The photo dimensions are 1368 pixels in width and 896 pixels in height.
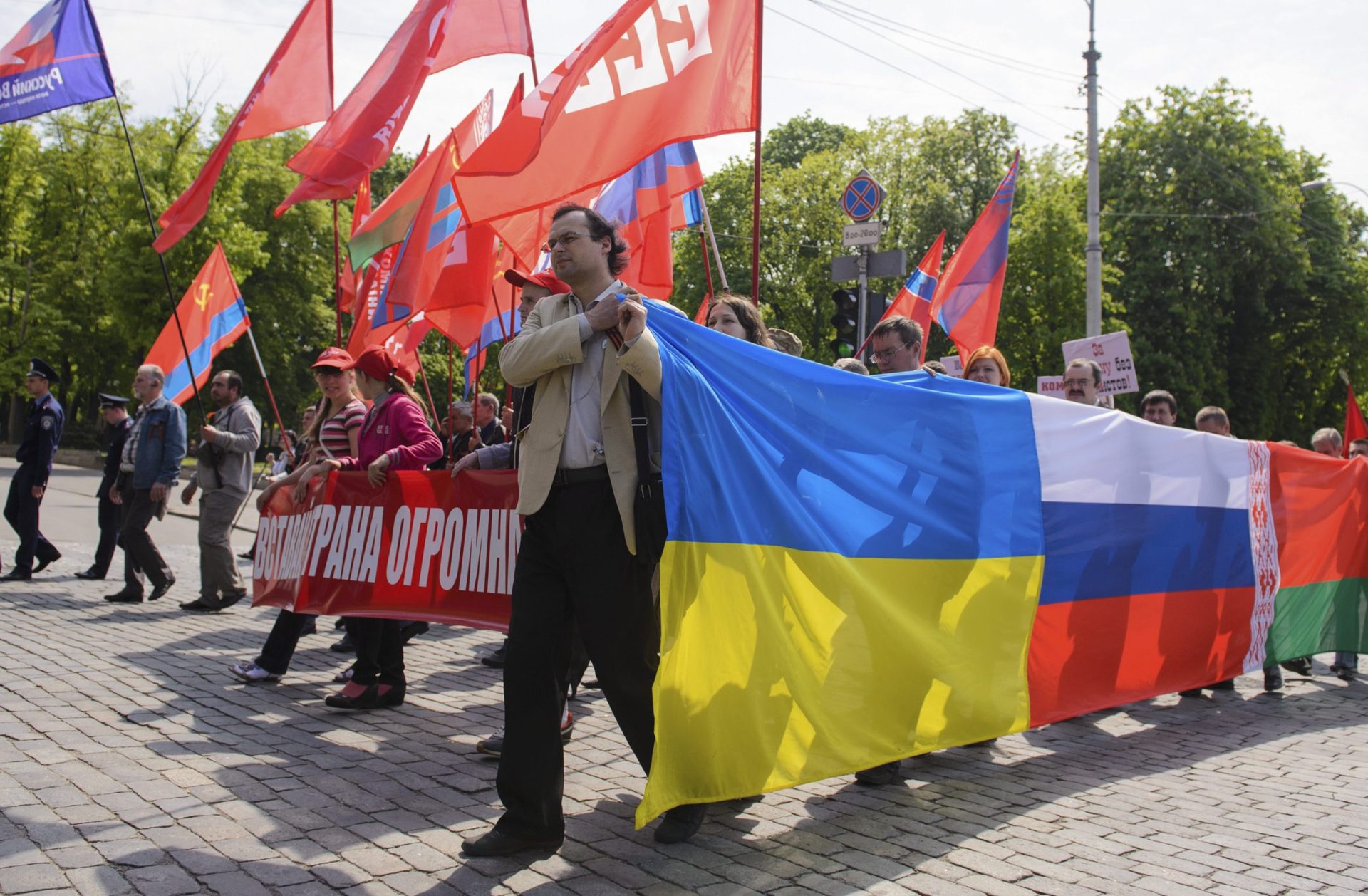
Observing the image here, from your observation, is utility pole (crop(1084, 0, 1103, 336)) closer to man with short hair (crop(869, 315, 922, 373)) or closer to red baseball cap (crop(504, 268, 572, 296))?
man with short hair (crop(869, 315, 922, 373))

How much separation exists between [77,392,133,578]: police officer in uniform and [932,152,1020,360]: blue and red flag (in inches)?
295

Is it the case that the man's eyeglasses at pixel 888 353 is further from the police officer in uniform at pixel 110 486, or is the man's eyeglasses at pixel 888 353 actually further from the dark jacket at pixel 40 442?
the dark jacket at pixel 40 442

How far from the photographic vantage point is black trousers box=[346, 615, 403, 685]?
18.7 feet

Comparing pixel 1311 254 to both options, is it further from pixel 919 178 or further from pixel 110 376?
pixel 110 376

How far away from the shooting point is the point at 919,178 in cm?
3856

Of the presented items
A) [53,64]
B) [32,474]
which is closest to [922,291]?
[53,64]

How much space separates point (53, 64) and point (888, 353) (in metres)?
6.78

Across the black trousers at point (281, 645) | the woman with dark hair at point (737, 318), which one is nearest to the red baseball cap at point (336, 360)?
the black trousers at point (281, 645)

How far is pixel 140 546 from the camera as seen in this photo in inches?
360

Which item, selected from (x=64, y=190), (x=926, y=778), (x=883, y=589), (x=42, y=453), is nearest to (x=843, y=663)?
(x=883, y=589)

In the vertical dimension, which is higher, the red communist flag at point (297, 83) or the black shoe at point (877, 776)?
the red communist flag at point (297, 83)

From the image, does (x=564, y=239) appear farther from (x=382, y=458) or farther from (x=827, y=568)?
(x=382, y=458)

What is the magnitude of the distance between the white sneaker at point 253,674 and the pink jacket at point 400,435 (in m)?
1.34

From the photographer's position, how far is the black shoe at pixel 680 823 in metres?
3.68
